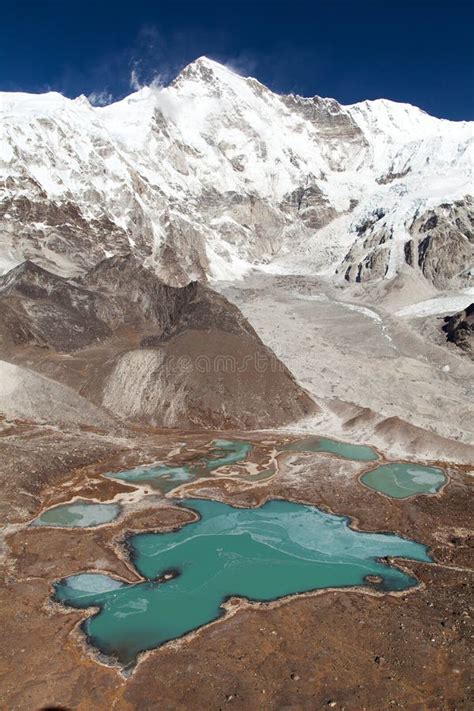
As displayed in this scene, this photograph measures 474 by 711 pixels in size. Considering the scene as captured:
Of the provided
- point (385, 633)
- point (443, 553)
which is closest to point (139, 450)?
point (443, 553)

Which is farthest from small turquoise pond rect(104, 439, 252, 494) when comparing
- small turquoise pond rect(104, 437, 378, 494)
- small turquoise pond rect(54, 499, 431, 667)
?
small turquoise pond rect(54, 499, 431, 667)

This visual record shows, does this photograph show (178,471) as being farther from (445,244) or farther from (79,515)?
(445,244)

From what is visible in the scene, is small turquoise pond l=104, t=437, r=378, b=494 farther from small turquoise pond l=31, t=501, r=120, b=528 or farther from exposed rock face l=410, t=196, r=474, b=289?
exposed rock face l=410, t=196, r=474, b=289

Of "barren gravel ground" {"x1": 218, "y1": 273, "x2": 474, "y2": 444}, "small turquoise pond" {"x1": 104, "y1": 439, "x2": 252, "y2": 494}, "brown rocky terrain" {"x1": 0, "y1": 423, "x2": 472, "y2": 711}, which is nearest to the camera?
"brown rocky terrain" {"x1": 0, "y1": 423, "x2": 472, "y2": 711}

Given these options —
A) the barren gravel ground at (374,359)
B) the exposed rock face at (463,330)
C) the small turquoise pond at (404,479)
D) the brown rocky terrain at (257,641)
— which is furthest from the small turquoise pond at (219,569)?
the exposed rock face at (463,330)

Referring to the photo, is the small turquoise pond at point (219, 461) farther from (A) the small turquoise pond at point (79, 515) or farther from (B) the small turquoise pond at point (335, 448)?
(A) the small turquoise pond at point (79, 515)

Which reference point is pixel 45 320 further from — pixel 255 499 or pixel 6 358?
pixel 255 499
